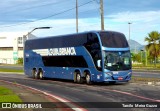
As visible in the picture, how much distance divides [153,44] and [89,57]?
4689 cm

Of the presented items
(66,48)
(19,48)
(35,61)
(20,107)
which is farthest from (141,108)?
(19,48)

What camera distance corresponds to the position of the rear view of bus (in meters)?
27.2

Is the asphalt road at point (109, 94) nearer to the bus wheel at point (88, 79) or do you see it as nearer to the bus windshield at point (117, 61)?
the bus windshield at point (117, 61)

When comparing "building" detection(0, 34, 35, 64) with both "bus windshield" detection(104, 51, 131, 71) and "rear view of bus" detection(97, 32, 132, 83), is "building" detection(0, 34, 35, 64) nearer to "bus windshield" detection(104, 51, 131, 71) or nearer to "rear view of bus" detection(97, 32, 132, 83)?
"rear view of bus" detection(97, 32, 132, 83)

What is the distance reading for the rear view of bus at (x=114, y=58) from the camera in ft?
89.4

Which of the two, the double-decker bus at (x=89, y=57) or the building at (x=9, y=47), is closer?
the double-decker bus at (x=89, y=57)

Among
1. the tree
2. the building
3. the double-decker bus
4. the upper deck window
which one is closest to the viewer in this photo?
the double-decker bus

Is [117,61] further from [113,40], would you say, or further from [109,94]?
[109,94]

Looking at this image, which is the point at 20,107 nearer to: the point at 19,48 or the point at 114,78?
the point at 114,78

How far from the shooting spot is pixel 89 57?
92.8 ft

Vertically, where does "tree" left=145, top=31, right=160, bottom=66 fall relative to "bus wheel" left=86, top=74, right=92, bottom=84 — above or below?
above

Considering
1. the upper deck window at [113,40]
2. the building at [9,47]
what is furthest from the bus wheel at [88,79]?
the building at [9,47]

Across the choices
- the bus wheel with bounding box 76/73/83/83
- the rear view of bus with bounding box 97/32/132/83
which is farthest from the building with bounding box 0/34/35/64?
the rear view of bus with bounding box 97/32/132/83

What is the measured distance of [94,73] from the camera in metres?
27.9
